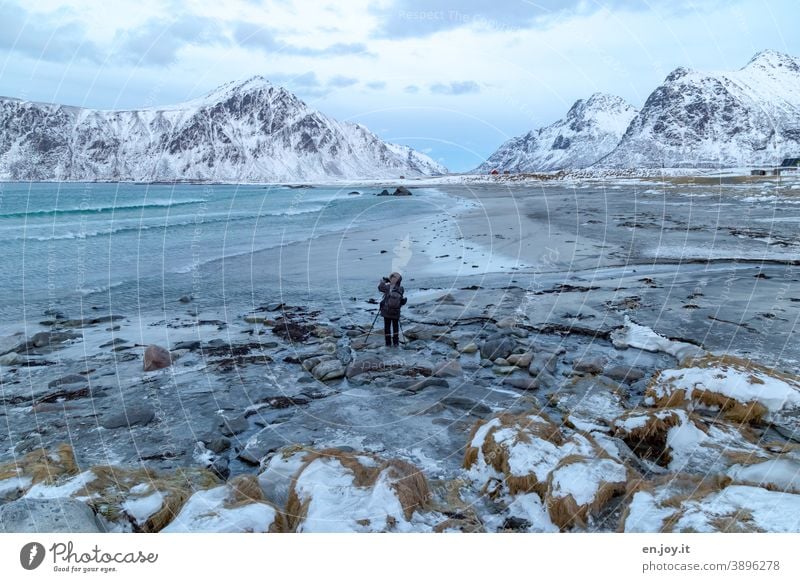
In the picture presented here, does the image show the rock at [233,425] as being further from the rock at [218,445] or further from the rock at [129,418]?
the rock at [129,418]

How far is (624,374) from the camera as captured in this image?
9844 millimetres

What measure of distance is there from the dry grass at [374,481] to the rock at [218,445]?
215cm

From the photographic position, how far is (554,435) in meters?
6.63

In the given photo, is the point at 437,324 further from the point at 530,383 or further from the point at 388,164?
the point at 388,164

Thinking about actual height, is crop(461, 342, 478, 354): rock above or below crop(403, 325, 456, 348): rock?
below

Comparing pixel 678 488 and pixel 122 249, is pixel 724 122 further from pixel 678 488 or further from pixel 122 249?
pixel 678 488

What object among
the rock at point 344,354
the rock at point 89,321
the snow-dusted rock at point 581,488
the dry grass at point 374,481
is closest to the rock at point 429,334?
the rock at point 344,354

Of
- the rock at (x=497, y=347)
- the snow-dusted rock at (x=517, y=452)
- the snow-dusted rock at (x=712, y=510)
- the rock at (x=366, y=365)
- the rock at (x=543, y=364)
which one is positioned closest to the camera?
the snow-dusted rock at (x=712, y=510)

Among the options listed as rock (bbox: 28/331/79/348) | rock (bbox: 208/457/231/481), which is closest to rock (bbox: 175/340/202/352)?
rock (bbox: 28/331/79/348)

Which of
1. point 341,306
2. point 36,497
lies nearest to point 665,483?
point 36,497

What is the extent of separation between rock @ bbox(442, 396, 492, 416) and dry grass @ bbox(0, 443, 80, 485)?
6055 mm

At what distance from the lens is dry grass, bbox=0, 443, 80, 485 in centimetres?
579

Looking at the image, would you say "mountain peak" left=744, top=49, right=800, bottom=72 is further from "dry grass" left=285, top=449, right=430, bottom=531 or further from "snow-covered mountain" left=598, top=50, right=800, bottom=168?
"dry grass" left=285, top=449, right=430, bottom=531

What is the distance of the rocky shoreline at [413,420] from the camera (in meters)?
5.12
